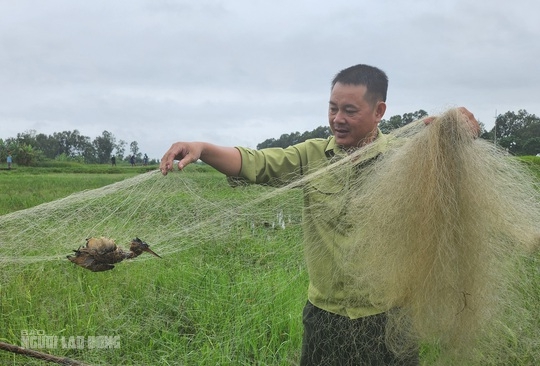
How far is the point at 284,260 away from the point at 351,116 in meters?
0.84

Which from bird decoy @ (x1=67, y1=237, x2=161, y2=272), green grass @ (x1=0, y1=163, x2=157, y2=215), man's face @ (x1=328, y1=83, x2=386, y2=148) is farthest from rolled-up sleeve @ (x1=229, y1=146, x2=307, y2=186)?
green grass @ (x1=0, y1=163, x2=157, y2=215)

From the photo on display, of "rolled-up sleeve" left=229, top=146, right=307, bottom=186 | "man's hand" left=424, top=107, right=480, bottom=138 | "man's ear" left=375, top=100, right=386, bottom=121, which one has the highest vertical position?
"man's ear" left=375, top=100, right=386, bottom=121

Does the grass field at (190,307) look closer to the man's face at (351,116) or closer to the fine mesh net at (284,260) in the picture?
the fine mesh net at (284,260)

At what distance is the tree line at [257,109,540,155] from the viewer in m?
2.32

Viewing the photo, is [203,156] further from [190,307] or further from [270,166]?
[190,307]

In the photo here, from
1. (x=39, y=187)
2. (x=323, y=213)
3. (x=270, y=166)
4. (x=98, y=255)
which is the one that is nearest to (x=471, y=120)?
(x=323, y=213)

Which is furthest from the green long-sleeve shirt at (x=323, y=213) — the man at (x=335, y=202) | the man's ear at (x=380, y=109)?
the man's ear at (x=380, y=109)

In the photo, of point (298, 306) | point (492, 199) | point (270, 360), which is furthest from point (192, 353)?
point (492, 199)

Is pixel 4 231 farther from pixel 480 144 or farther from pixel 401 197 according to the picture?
pixel 480 144

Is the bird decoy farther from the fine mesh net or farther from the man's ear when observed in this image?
the man's ear

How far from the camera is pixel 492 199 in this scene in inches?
67.6

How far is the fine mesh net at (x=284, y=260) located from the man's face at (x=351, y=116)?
205 mm

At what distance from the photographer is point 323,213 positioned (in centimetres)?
211

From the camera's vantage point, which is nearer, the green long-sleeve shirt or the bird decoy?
the bird decoy
